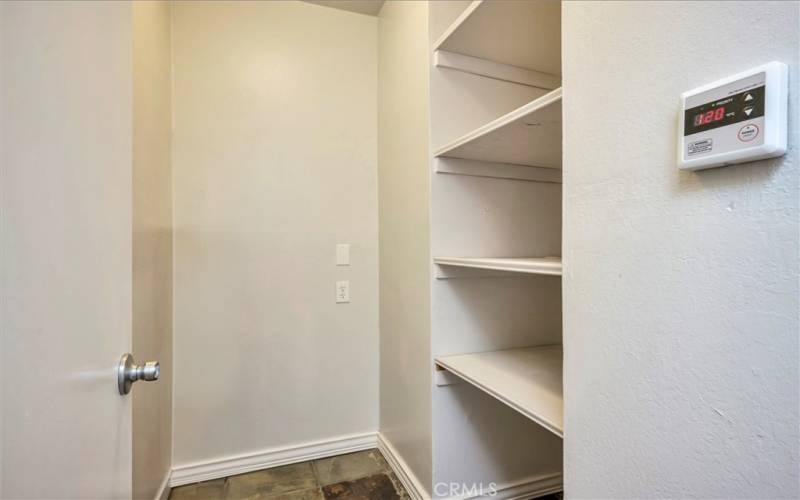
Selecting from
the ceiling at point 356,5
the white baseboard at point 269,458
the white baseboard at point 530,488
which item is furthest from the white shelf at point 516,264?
the ceiling at point 356,5

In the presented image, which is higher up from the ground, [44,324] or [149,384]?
[44,324]

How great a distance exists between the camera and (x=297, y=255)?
193cm

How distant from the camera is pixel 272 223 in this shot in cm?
188

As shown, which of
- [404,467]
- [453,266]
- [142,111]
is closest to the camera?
[142,111]

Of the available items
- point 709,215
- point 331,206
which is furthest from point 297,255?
point 709,215

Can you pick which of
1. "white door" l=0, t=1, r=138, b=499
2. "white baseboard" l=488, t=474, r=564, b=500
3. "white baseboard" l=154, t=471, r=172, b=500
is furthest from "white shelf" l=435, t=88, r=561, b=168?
"white baseboard" l=154, t=471, r=172, b=500

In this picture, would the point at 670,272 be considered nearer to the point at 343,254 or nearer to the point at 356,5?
the point at 343,254

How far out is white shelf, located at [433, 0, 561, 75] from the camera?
1219 millimetres

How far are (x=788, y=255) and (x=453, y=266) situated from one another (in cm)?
106

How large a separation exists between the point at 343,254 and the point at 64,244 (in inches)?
59.0

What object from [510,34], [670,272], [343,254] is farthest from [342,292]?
[670,272]

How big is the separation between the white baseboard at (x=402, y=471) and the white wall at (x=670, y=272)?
95 centimetres

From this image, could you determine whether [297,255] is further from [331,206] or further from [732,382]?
[732,382]

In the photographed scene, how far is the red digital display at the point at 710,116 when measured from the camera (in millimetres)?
502
